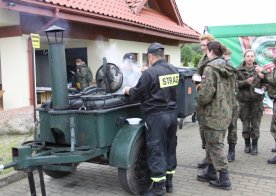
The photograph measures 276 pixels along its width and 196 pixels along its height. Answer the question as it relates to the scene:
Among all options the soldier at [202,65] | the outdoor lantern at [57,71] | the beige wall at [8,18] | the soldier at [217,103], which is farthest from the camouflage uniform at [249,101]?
the beige wall at [8,18]

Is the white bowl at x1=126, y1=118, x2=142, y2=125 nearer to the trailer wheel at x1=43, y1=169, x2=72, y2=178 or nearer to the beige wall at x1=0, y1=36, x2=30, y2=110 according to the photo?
the trailer wheel at x1=43, y1=169, x2=72, y2=178

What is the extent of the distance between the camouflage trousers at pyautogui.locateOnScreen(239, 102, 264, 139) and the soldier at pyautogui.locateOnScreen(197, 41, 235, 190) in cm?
165

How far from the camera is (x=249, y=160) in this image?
5.62 meters

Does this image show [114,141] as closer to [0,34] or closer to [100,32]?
[0,34]

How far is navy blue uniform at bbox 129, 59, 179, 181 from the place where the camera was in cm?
394

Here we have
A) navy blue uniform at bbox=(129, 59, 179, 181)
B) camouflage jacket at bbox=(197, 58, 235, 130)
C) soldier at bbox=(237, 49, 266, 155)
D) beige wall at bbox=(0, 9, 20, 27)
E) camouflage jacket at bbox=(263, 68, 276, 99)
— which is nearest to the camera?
navy blue uniform at bbox=(129, 59, 179, 181)

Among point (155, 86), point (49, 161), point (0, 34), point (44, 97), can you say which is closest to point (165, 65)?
point (155, 86)

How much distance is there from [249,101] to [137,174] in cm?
267

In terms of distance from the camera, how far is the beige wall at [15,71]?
746 centimetres

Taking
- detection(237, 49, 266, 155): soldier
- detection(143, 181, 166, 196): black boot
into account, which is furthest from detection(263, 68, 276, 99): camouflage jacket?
detection(143, 181, 166, 196): black boot

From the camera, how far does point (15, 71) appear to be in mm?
7594

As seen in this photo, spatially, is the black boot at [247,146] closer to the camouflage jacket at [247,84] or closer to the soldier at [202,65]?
the camouflage jacket at [247,84]

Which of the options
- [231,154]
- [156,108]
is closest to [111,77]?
[156,108]

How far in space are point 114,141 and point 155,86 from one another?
0.80 metres
